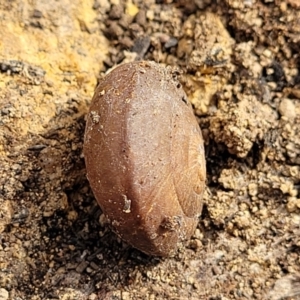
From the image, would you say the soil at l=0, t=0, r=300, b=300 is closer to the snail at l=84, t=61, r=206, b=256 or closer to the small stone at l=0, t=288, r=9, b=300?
the small stone at l=0, t=288, r=9, b=300

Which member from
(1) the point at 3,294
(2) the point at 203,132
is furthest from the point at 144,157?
(1) the point at 3,294

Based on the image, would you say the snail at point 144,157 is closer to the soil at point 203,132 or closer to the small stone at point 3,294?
the soil at point 203,132

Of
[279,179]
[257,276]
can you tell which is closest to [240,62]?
[279,179]

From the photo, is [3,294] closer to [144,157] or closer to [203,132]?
[144,157]

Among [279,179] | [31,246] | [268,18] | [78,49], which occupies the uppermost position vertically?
[268,18]

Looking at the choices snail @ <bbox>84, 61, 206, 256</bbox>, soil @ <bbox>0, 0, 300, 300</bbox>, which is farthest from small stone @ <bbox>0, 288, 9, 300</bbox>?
snail @ <bbox>84, 61, 206, 256</bbox>

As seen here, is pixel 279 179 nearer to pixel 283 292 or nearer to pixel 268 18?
pixel 283 292
